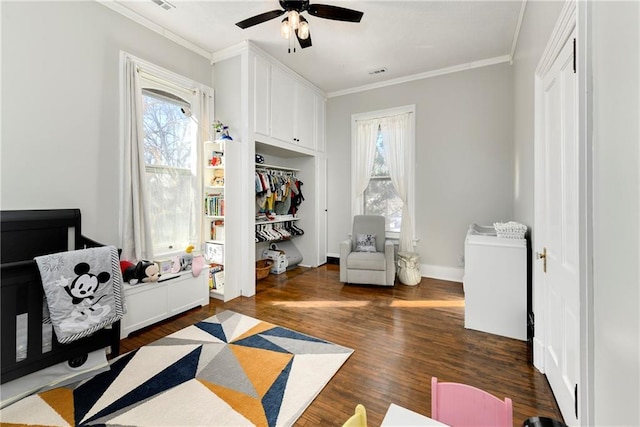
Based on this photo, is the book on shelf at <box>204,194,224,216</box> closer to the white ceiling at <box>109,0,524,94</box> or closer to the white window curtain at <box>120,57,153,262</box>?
the white window curtain at <box>120,57,153,262</box>

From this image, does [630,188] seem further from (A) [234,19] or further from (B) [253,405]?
(A) [234,19]

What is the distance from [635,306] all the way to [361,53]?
3836 millimetres

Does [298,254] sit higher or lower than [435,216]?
lower

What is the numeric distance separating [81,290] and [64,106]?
164cm

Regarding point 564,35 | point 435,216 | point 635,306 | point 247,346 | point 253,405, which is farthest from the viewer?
point 435,216

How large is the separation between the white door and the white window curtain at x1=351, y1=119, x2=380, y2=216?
2771 mm

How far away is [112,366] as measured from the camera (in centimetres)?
203

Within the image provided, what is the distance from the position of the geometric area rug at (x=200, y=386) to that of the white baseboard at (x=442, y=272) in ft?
8.33

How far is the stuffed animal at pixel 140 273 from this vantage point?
2572mm

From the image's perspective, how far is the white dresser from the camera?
7.85ft

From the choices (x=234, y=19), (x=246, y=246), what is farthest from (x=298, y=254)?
(x=234, y=19)

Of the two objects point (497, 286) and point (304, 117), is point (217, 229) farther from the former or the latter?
point (497, 286)

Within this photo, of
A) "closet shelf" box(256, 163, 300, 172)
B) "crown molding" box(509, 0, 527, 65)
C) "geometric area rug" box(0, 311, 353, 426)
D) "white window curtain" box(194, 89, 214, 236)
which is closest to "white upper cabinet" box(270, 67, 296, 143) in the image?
"closet shelf" box(256, 163, 300, 172)

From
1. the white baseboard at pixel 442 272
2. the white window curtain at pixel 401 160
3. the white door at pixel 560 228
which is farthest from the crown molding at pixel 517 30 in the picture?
the white baseboard at pixel 442 272
